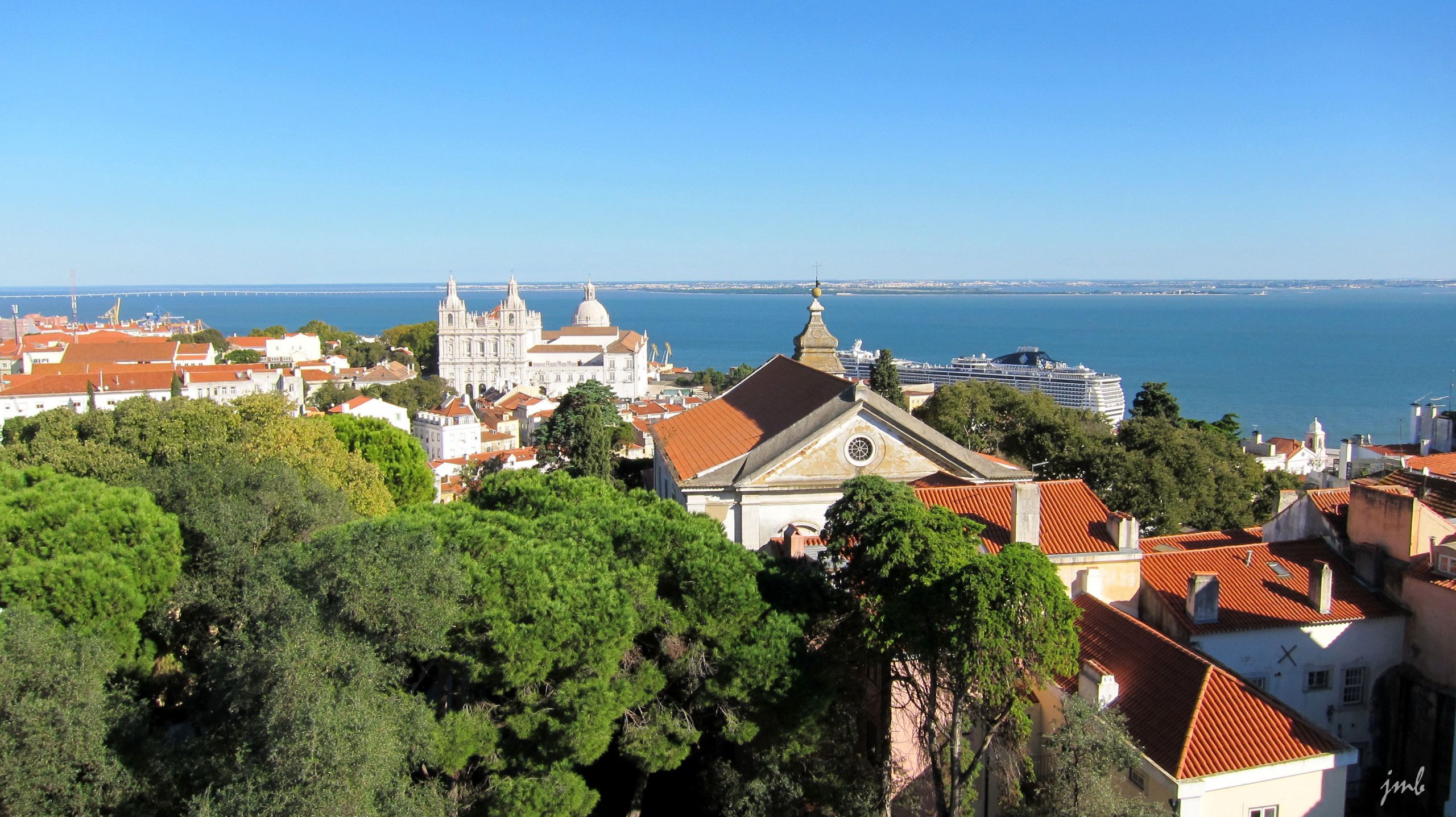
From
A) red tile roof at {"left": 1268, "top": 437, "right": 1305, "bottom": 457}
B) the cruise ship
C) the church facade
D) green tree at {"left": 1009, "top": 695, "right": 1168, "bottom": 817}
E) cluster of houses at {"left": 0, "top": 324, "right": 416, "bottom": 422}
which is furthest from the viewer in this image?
the church facade

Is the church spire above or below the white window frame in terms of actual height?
above

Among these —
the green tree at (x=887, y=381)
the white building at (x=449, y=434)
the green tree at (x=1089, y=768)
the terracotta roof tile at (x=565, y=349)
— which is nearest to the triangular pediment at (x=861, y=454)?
the green tree at (x=1089, y=768)

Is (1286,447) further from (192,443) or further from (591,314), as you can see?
(591,314)

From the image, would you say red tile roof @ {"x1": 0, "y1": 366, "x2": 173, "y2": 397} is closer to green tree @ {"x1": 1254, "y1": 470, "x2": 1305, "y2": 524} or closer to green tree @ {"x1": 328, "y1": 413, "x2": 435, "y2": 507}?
green tree @ {"x1": 328, "y1": 413, "x2": 435, "y2": 507}

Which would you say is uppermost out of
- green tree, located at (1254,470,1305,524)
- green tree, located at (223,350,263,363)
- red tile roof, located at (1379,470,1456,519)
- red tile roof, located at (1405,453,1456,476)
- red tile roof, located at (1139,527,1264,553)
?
red tile roof, located at (1379,470,1456,519)

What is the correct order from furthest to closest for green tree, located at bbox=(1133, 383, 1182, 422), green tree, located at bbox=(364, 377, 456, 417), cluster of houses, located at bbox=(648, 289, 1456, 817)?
1. green tree, located at bbox=(364, 377, 456, 417)
2. green tree, located at bbox=(1133, 383, 1182, 422)
3. cluster of houses, located at bbox=(648, 289, 1456, 817)

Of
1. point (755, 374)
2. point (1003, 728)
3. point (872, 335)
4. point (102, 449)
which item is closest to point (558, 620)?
point (1003, 728)

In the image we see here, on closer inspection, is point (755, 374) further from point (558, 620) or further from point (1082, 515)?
point (558, 620)

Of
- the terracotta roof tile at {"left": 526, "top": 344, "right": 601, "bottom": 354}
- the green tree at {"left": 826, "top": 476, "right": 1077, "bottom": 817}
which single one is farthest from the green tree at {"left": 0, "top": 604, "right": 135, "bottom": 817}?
the terracotta roof tile at {"left": 526, "top": 344, "right": 601, "bottom": 354}

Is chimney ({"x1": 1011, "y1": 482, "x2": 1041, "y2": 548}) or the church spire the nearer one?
chimney ({"x1": 1011, "y1": 482, "x2": 1041, "y2": 548})
